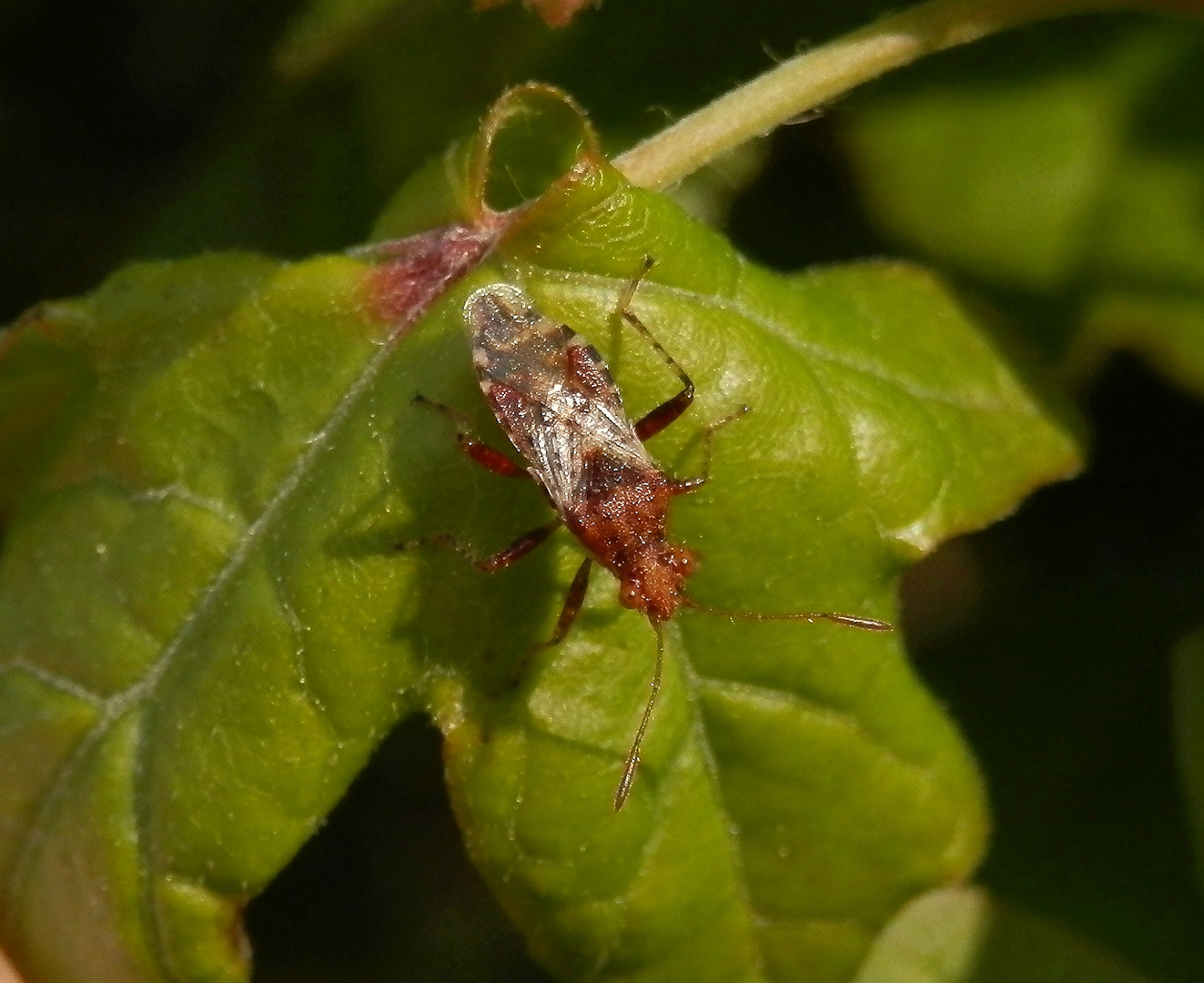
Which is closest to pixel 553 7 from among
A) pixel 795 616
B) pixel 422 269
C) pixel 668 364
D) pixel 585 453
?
pixel 422 269

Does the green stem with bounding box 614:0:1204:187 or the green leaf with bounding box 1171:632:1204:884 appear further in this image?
the green leaf with bounding box 1171:632:1204:884

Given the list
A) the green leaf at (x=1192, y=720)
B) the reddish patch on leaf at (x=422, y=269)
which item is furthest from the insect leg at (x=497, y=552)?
the green leaf at (x=1192, y=720)

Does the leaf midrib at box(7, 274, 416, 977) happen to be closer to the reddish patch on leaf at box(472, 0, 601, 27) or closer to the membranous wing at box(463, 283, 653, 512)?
the membranous wing at box(463, 283, 653, 512)

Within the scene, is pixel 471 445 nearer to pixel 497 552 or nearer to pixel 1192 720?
pixel 497 552

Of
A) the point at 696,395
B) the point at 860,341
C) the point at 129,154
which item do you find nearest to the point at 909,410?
the point at 860,341

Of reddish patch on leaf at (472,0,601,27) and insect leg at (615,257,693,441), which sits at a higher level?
reddish patch on leaf at (472,0,601,27)

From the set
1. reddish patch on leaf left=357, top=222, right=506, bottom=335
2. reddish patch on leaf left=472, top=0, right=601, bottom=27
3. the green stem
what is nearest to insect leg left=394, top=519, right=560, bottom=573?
reddish patch on leaf left=357, top=222, right=506, bottom=335
